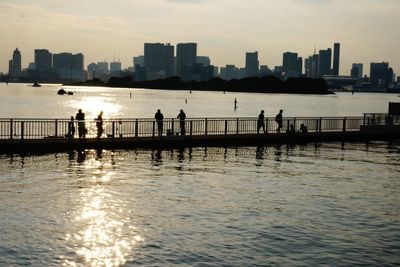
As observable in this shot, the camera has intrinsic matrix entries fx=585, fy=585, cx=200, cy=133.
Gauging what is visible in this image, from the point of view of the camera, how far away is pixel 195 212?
16.9 meters

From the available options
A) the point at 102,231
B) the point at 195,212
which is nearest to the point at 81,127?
the point at 195,212

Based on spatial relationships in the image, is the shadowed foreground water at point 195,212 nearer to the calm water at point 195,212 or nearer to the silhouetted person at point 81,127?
the calm water at point 195,212

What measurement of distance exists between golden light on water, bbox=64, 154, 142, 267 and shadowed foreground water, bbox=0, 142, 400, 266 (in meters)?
0.02

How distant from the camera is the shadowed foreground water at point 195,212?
511 inches

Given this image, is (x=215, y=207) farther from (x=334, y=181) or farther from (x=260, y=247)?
(x=334, y=181)

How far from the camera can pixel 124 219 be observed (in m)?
15.9

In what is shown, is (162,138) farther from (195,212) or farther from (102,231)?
(102,231)

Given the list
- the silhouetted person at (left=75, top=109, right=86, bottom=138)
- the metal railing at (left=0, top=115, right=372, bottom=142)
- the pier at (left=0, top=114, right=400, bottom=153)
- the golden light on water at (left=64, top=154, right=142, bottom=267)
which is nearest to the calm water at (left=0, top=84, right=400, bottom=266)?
the golden light on water at (left=64, top=154, right=142, bottom=267)

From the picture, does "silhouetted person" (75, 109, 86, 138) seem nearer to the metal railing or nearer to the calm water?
the metal railing

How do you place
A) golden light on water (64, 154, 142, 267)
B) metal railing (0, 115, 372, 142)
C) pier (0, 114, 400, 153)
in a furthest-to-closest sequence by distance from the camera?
metal railing (0, 115, 372, 142)
pier (0, 114, 400, 153)
golden light on water (64, 154, 142, 267)

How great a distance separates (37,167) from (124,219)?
10.5 m

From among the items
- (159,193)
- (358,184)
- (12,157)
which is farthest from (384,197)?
(12,157)

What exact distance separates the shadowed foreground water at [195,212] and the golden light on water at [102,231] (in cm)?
2

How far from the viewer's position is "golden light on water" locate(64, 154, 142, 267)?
41.5 ft
